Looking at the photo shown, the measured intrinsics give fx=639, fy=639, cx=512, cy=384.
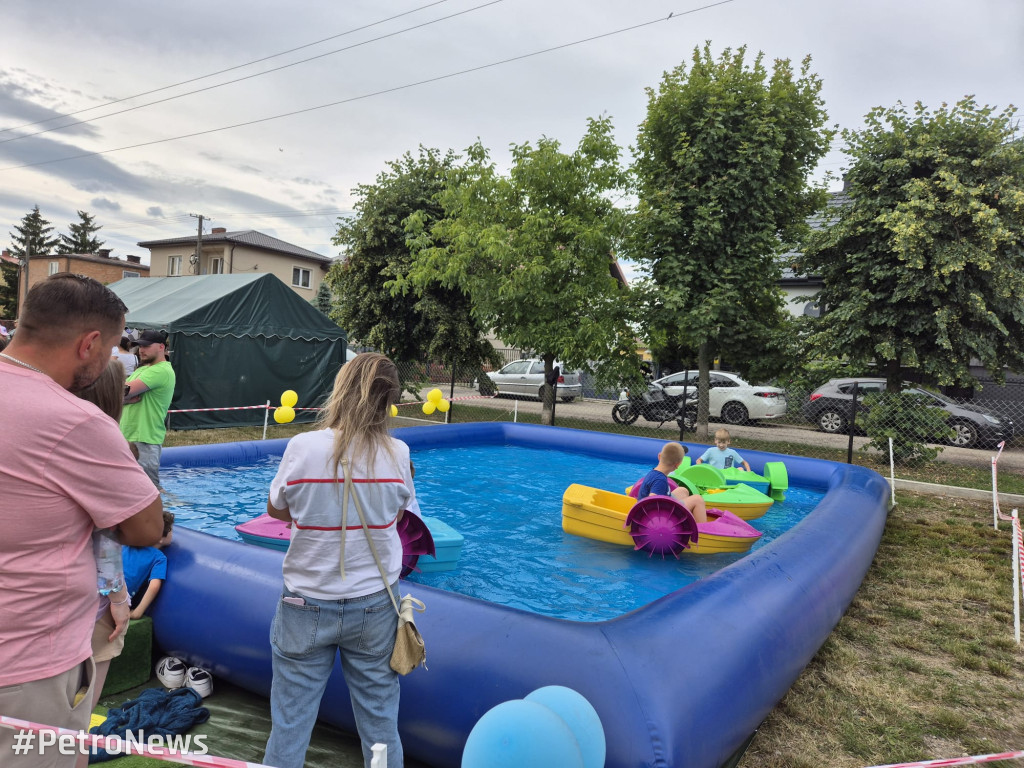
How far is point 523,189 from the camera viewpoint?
50.1ft

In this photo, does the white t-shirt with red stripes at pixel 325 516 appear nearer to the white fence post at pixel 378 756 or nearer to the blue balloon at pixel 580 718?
the white fence post at pixel 378 756

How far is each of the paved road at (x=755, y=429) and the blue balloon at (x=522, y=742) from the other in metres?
12.8

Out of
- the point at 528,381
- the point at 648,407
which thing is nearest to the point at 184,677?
the point at 648,407

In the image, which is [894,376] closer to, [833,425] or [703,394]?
[703,394]

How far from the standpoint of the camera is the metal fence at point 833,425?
12.5 m

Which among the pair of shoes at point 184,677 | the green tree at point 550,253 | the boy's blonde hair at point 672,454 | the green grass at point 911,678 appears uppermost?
the green tree at point 550,253

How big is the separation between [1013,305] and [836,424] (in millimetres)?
6742

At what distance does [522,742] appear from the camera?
2115 millimetres

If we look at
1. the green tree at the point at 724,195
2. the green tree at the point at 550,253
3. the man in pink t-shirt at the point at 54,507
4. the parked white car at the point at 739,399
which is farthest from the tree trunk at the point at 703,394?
the man in pink t-shirt at the point at 54,507

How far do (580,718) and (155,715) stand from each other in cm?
236

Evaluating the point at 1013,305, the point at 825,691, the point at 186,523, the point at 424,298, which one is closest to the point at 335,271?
the point at 424,298

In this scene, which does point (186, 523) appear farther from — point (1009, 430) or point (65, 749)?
point (1009, 430)

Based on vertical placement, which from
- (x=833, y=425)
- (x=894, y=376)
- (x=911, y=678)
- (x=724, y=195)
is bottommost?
(x=911, y=678)

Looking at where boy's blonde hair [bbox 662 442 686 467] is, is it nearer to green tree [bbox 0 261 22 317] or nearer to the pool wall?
the pool wall
